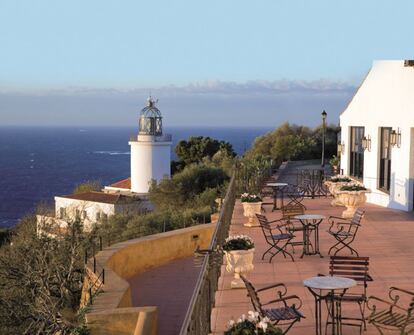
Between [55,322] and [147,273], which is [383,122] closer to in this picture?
[147,273]

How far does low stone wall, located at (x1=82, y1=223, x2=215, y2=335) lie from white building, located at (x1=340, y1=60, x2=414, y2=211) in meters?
6.08

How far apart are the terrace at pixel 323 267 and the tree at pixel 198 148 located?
37.4 m

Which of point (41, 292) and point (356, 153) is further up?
point (356, 153)

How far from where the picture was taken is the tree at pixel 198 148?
52.8 metres

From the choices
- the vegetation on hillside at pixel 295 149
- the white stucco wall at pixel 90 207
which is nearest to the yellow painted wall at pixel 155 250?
the vegetation on hillside at pixel 295 149

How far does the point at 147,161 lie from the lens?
4844 centimetres

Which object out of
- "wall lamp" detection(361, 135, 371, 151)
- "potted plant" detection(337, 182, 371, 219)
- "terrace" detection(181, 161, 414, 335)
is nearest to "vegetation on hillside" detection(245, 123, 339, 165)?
"wall lamp" detection(361, 135, 371, 151)

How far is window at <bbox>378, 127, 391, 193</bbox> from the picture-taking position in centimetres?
1673

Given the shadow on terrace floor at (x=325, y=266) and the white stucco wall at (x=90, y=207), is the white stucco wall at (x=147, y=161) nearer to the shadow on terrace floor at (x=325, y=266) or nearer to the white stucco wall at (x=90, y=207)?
the white stucco wall at (x=90, y=207)

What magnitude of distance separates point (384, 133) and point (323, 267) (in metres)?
8.41

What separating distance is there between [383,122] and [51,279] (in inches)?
416

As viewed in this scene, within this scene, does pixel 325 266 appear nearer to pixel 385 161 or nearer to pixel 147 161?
pixel 385 161

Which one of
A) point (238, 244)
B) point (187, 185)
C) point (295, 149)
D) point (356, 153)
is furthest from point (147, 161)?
point (238, 244)

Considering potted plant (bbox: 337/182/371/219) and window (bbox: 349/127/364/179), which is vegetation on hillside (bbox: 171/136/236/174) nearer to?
window (bbox: 349/127/364/179)
